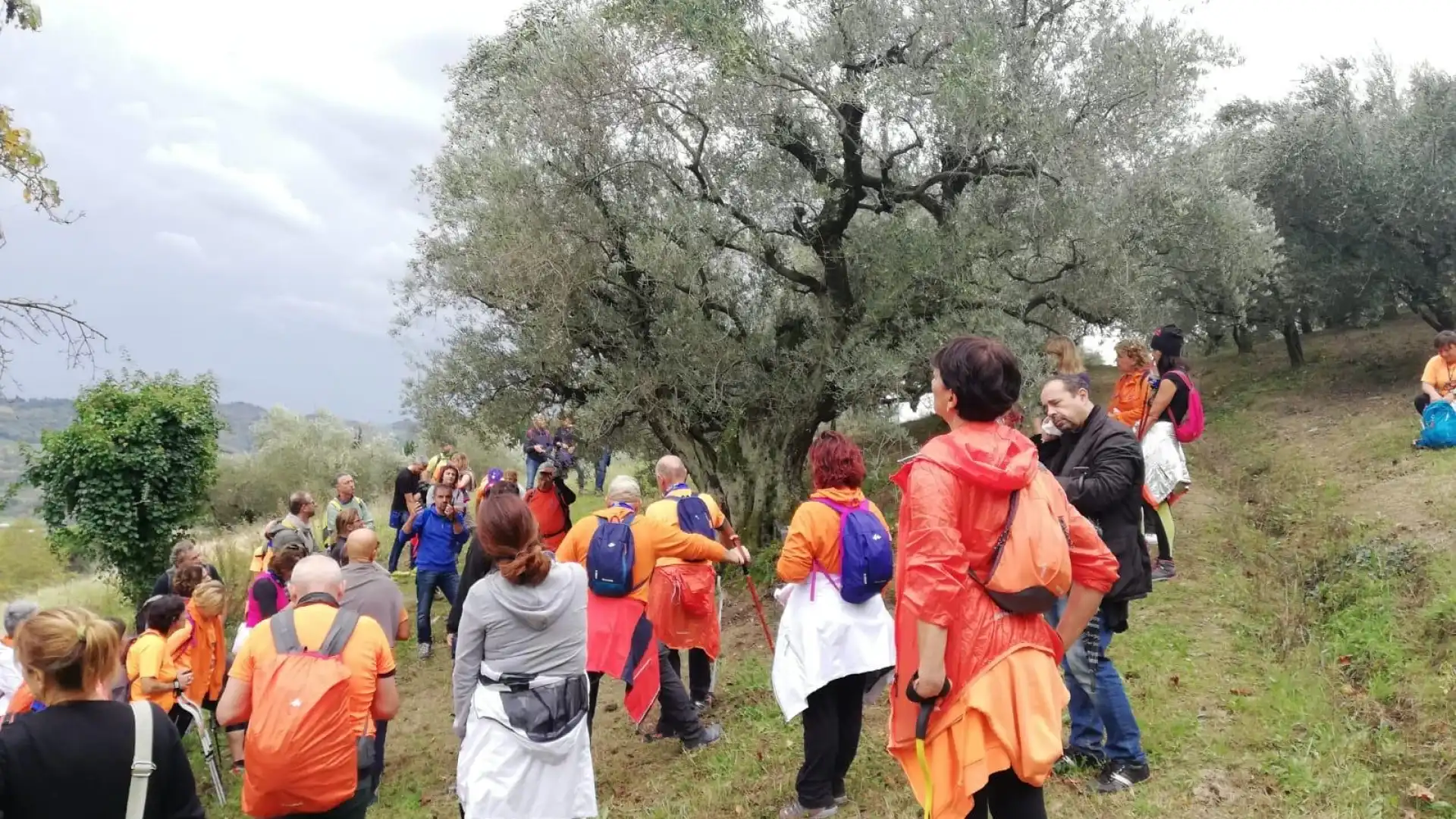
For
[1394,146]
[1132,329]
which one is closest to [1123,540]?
[1132,329]

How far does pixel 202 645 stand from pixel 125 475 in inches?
323

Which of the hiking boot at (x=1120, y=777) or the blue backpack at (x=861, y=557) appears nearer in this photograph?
the hiking boot at (x=1120, y=777)

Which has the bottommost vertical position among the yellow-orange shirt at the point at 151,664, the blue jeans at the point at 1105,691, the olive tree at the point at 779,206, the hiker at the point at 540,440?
the blue jeans at the point at 1105,691

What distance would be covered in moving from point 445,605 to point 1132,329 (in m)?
10.2

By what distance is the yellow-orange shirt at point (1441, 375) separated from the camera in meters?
10.3

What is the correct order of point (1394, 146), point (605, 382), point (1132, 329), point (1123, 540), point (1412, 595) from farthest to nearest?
1. point (1394, 146)
2. point (1132, 329)
3. point (605, 382)
4. point (1412, 595)
5. point (1123, 540)

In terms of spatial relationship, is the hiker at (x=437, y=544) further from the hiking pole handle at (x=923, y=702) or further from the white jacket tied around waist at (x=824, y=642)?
the hiking pole handle at (x=923, y=702)

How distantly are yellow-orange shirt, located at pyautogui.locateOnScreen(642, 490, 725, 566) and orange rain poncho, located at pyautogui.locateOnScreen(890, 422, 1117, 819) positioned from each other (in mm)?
3091

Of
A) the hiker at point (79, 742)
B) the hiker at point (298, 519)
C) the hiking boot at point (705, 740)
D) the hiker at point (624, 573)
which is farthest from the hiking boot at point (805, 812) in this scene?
the hiker at point (298, 519)

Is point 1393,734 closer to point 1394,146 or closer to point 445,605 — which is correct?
point 445,605

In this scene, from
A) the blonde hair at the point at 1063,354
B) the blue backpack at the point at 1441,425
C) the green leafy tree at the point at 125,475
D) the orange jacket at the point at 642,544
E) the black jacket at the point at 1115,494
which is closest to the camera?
the black jacket at the point at 1115,494

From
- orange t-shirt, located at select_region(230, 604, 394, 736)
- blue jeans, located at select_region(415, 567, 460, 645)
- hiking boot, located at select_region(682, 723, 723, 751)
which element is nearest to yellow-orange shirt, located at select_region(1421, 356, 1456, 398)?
hiking boot, located at select_region(682, 723, 723, 751)

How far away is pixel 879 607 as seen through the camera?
479cm

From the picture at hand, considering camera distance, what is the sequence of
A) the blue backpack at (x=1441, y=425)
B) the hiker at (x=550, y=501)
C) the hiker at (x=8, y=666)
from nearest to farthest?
the hiker at (x=8, y=666) → the hiker at (x=550, y=501) → the blue backpack at (x=1441, y=425)
